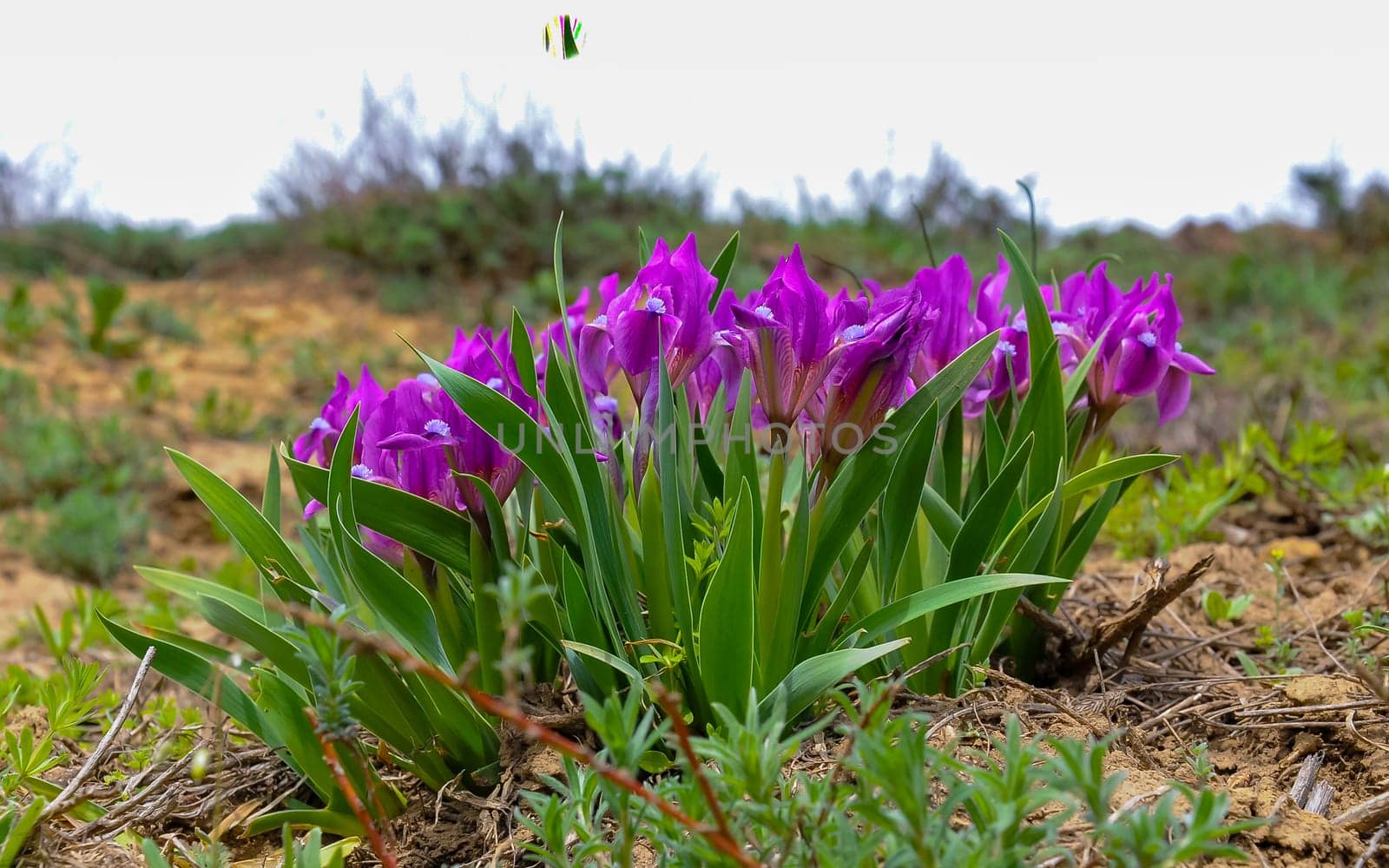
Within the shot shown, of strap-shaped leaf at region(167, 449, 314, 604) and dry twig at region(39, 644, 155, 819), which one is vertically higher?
strap-shaped leaf at region(167, 449, 314, 604)

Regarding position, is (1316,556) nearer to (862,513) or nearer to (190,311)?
(862,513)

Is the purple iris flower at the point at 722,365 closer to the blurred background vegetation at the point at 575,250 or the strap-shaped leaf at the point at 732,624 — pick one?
the strap-shaped leaf at the point at 732,624

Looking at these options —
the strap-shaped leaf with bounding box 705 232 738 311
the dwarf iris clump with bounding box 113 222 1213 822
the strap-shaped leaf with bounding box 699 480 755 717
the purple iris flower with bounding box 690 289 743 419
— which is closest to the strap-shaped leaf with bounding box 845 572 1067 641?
the dwarf iris clump with bounding box 113 222 1213 822

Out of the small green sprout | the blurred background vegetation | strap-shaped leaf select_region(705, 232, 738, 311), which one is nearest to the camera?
strap-shaped leaf select_region(705, 232, 738, 311)

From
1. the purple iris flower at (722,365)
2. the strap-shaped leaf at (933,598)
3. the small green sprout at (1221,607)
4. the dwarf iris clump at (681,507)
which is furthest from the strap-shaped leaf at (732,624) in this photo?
the small green sprout at (1221,607)

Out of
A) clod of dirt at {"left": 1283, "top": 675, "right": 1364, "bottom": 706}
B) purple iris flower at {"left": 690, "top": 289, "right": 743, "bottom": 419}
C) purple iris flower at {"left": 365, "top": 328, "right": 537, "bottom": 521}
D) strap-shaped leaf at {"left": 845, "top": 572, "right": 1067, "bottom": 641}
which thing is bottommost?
clod of dirt at {"left": 1283, "top": 675, "right": 1364, "bottom": 706}

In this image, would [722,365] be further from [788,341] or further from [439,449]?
[439,449]

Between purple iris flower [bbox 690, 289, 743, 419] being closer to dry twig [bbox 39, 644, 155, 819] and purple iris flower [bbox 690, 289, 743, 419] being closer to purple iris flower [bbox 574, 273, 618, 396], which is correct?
purple iris flower [bbox 574, 273, 618, 396]

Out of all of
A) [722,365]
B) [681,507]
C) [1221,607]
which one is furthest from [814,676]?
[1221,607]
